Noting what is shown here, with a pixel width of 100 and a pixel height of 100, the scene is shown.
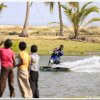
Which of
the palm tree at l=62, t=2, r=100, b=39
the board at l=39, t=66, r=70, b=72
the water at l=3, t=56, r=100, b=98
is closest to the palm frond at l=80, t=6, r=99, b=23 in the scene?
the palm tree at l=62, t=2, r=100, b=39

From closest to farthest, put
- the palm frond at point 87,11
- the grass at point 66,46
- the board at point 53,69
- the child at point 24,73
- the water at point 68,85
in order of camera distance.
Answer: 1. the child at point 24,73
2. the water at point 68,85
3. the board at point 53,69
4. the grass at point 66,46
5. the palm frond at point 87,11

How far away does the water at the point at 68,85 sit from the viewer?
654 inches

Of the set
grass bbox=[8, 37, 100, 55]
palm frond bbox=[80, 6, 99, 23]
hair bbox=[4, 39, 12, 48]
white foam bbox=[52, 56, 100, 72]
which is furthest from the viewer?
palm frond bbox=[80, 6, 99, 23]

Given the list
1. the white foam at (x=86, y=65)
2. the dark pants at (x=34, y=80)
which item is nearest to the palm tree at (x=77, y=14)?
the white foam at (x=86, y=65)

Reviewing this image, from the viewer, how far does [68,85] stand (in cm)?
1956

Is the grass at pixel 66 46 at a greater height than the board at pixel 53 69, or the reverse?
the grass at pixel 66 46

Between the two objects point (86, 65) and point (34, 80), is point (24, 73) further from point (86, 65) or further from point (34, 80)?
point (86, 65)

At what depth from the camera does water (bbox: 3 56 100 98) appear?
16609 mm

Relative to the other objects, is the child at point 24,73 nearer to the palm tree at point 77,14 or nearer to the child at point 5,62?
the child at point 5,62

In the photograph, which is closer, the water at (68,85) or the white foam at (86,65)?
the water at (68,85)

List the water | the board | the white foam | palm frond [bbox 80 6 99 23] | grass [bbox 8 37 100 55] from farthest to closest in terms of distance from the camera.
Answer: palm frond [bbox 80 6 99 23], grass [bbox 8 37 100 55], the white foam, the board, the water

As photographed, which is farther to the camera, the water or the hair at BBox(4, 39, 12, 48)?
the water

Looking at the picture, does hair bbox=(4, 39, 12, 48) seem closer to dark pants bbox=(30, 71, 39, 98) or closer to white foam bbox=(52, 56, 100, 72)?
dark pants bbox=(30, 71, 39, 98)

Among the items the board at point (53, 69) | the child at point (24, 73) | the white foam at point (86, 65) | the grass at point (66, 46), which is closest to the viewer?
the child at point (24, 73)
